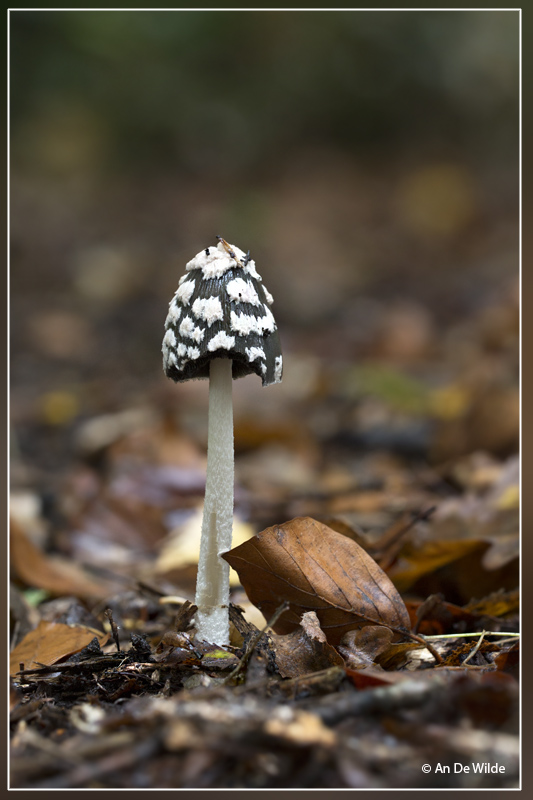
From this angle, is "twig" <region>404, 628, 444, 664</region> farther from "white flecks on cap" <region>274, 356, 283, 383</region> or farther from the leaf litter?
"white flecks on cap" <region>274, 356, 283, 383</region>

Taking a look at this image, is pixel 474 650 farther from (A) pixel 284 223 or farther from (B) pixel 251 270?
(A) pixel 284 223

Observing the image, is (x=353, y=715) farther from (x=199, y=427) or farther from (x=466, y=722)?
(x=199, y=427)

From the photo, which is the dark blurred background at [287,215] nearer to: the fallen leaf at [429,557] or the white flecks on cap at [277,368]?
the fallen leaf at [429,557]

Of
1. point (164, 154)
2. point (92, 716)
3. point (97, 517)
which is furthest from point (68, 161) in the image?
point (92, 716)

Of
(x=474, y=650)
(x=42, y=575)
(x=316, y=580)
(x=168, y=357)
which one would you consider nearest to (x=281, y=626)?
(x=316, y=580)

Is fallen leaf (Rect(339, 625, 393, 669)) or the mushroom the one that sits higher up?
the mushroom

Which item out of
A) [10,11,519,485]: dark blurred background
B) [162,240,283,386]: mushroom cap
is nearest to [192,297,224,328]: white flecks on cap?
[162,240,283,386]: mushroom cap
